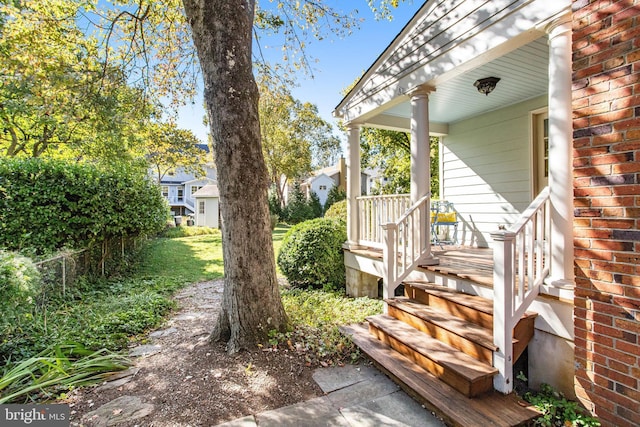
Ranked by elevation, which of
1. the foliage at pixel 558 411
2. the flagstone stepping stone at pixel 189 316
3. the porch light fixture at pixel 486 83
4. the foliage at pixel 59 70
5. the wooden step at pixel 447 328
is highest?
the foliage at pixel 59 70

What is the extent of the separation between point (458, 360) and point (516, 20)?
321 centimetres

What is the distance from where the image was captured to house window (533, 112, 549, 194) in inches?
204

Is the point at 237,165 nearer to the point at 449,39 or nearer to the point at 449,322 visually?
the point at 449,322

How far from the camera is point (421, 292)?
388 cm

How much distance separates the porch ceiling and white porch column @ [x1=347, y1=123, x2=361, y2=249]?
16.3 inches

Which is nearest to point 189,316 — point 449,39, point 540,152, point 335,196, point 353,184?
point 353,184

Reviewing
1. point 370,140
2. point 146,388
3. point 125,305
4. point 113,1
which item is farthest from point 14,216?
point 370,140

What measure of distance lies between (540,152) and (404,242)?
3.18 m

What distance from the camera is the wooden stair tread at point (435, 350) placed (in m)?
2.50

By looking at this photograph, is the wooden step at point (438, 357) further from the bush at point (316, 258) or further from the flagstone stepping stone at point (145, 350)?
the flagstone stepping stone at point (145, 350)

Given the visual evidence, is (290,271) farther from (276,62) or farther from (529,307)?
(276,62)

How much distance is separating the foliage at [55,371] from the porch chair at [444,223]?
17.9 ft

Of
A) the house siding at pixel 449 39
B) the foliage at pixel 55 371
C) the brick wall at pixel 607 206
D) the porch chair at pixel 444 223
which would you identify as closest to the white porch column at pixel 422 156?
the house siding at pixel 449 39

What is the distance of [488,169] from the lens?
19.7 ft
